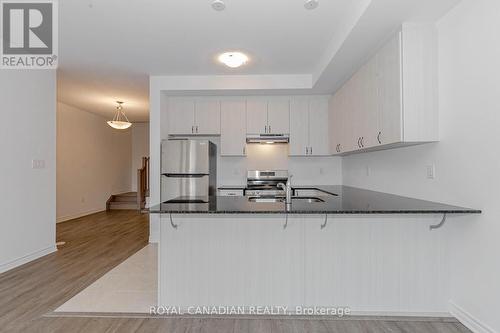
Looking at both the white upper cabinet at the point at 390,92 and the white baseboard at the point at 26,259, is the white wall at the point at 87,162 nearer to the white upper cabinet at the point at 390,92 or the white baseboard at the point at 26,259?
the white baseboard at the point at 26,259

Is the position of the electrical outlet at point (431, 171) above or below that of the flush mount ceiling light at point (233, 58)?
below

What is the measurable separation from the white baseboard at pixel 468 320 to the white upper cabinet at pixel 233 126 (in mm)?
3312

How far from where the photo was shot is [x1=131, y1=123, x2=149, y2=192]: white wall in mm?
9090

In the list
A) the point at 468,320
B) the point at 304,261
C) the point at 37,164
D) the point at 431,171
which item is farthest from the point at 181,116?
the point at 468,320

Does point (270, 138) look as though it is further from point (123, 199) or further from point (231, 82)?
point (123, 199)

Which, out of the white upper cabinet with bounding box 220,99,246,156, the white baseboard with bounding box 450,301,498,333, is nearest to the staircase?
the white upper cabinet with bounding box 220,99,246,156

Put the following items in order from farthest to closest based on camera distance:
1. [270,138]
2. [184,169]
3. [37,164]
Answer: [270,138] < [184,169] < [37,164]

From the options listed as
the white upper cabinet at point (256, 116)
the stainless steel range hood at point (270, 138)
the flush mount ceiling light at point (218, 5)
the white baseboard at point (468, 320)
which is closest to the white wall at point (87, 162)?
the white upper cabinet at point (256, 116)

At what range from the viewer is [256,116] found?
464 cm

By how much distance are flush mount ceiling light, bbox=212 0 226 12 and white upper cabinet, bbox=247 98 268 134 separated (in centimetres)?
221

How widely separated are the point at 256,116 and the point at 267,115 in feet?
0.60

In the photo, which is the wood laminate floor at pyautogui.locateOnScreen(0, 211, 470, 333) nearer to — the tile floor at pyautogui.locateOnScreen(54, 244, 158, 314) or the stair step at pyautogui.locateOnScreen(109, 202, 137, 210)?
the tile floor at pyautogui.locateOnScreen(54, 244, 158, 314)

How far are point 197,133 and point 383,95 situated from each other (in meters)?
2.95

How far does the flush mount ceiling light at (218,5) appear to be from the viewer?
7.77 ft
